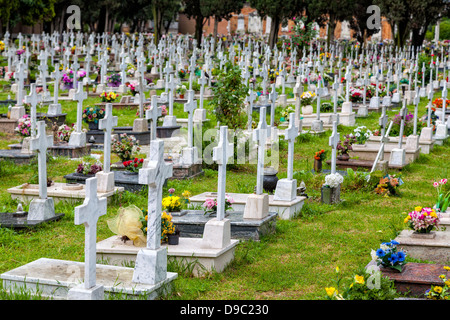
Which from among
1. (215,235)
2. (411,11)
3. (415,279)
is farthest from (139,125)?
(411,11)

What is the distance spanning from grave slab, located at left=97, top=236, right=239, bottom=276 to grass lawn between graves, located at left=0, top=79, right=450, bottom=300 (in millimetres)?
106

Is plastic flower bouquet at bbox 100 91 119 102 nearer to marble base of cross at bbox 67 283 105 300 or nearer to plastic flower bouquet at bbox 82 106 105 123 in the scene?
plastic flower bouquet at bbox 82 106 105 123

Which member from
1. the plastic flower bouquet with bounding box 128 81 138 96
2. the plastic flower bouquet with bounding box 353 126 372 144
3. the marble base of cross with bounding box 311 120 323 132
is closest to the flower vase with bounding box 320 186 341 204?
the plastic flower bouquet with bounding box 353 126 372 144

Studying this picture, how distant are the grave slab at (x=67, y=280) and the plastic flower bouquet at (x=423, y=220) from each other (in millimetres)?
3070

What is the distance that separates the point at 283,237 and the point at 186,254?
199cm

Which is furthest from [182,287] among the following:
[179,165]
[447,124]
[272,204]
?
[447,124]

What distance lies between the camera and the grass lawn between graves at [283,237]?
7566 millimetres

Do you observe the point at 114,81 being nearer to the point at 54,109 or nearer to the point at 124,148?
the point at 54,109

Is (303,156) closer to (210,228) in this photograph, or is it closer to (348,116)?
(348,116)

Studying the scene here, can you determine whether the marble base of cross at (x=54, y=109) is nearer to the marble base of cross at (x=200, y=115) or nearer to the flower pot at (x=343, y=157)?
the marble base of cross at (x=200, y=115)

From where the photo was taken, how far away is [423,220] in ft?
28.1

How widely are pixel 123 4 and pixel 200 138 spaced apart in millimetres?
34349

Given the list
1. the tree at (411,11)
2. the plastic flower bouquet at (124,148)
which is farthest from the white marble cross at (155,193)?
the tree at (411,11)

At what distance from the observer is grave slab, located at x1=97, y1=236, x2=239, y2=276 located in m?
7.76
